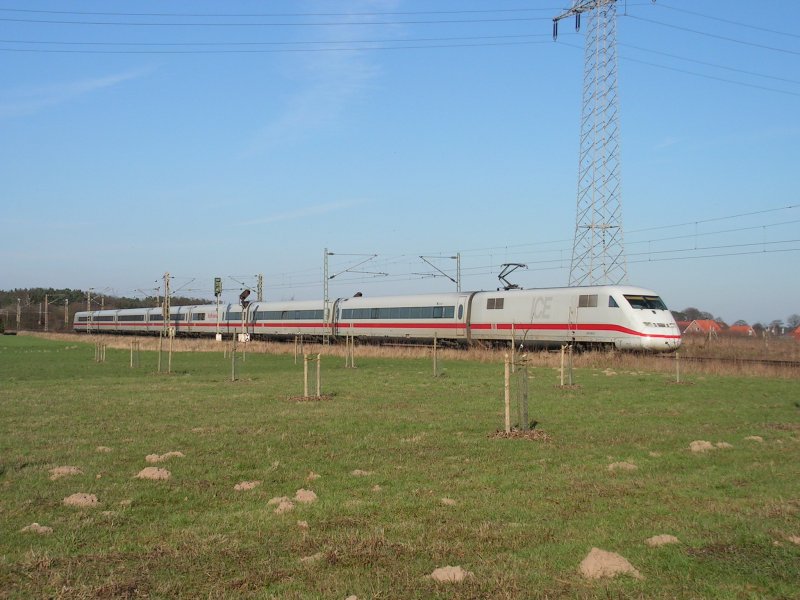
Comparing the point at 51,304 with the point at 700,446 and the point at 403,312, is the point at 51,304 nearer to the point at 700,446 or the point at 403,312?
the point at 403,312

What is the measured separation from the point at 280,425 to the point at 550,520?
24.6 ft

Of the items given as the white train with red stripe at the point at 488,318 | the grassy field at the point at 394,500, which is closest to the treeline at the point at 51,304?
the white train with red stripe at the point at 488,318

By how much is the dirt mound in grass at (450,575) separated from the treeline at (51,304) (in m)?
137

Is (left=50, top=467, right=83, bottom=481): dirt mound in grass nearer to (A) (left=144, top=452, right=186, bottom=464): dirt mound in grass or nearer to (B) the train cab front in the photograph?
(A) (left=144, top=452, right=186, bottom=464): dirt mound in grass

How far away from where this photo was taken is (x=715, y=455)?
11.1 m

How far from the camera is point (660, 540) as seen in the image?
21.8 feet

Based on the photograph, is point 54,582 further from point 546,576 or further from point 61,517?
point 546,576

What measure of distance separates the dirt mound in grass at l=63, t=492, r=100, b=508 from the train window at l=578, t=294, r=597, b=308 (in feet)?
97.5

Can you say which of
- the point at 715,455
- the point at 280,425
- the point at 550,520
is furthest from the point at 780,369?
the point at 550,520

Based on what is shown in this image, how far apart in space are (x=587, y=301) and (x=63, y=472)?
95.7 ft

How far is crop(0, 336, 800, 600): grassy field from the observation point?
577 centimetres

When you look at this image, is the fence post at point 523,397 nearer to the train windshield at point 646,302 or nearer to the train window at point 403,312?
the train windshield at point 646,302

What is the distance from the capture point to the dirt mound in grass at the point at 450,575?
5695 millimetres

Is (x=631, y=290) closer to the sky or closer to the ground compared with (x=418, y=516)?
closer to the sky
